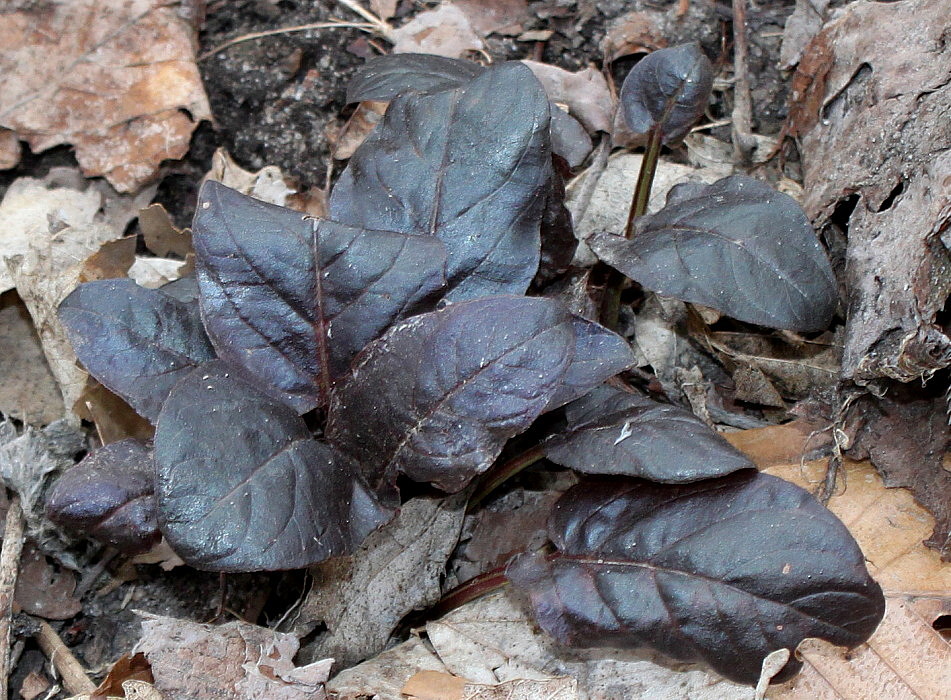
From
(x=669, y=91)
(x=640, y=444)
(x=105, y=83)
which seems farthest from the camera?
(x=105, y=83)

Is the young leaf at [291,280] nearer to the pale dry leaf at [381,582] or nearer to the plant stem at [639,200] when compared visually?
the pale dry leaf at [381,582]

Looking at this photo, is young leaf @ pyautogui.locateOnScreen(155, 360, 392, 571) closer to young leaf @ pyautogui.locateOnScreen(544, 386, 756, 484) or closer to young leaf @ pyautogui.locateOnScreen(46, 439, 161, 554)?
young leaf @ pyautogui.locateOnScreen(46, 439, 161, 554)

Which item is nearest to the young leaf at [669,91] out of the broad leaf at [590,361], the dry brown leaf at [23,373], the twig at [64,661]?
the broad leaf at [590,361]

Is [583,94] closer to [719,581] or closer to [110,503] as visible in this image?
[719,581]

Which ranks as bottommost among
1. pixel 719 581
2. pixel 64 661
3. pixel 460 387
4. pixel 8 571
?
pixel 64 661

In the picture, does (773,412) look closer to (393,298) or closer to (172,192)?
(393,298)

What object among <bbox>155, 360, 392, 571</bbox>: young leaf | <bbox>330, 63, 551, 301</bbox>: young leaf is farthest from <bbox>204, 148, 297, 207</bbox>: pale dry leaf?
<bbox>155, 360, 392, 571</bbox>: young leaf

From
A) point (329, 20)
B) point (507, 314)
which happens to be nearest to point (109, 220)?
point (329, 20)

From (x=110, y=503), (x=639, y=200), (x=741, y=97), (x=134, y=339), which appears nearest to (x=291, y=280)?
(x=134, y=339)
